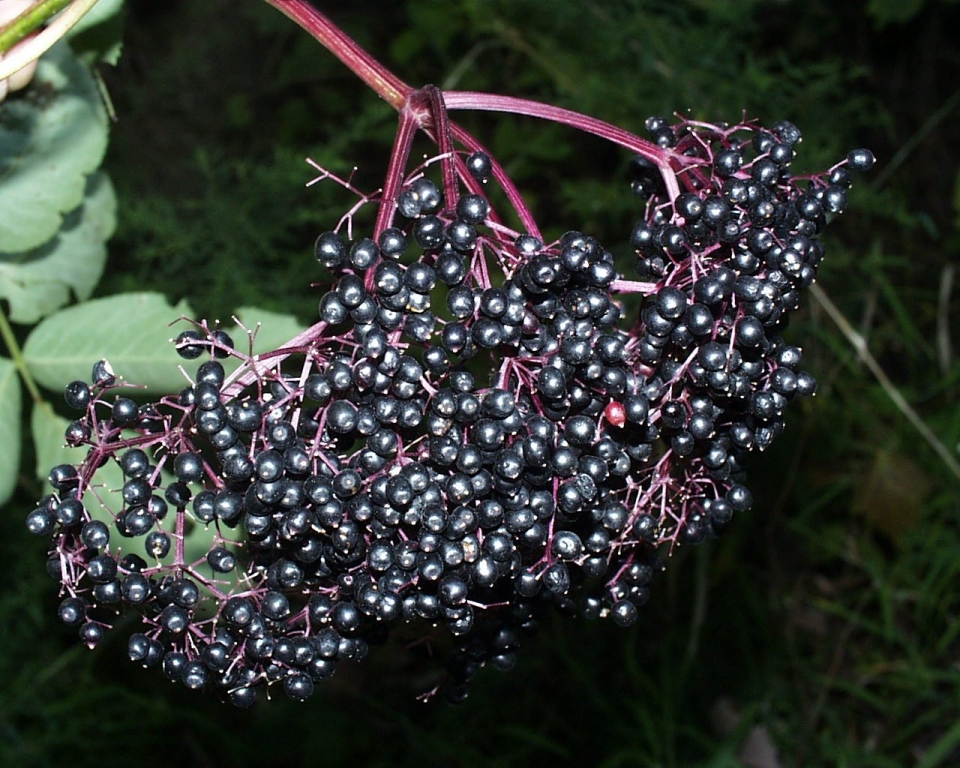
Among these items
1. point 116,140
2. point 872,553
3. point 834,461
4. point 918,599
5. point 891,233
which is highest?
point 116,140

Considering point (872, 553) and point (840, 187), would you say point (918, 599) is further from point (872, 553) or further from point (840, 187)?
point (840, 187)

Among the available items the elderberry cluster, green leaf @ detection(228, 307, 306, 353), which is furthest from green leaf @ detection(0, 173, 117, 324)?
the elderberry cluster

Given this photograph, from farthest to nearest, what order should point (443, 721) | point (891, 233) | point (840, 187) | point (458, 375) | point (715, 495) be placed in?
point (891, 233) < point (443, 721) < point (715, 495) < point (840, 187) < point (458, 375)

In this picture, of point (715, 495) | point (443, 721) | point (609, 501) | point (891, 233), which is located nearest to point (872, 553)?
point (891, 233)

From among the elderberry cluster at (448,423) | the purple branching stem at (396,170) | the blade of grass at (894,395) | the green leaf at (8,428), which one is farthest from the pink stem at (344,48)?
the blade of grass at (894,395)

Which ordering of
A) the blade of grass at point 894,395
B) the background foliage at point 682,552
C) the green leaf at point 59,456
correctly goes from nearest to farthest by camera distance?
the green leaf at point 59,456
the blade of grass at point 894,395
the background foliage at point 682,552

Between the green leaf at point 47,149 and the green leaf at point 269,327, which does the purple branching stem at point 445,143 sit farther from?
the green leaf at point 47,149
